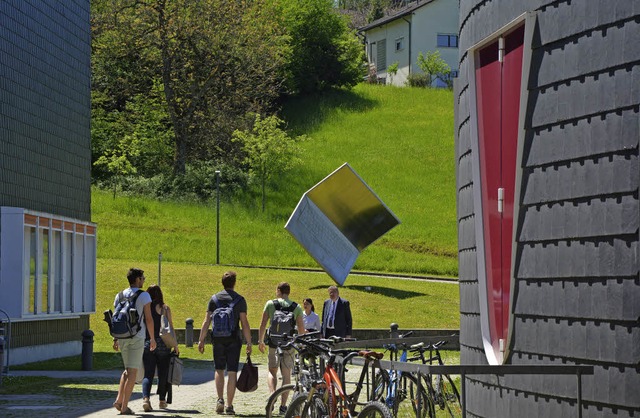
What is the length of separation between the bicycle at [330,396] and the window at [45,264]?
1412 centimetres

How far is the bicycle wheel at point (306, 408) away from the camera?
11.1 metres

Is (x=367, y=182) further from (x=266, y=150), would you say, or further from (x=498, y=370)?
(x=498, y=370)

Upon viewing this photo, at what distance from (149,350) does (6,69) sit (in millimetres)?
10263

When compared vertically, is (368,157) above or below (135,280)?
above

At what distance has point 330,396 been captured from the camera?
1098cm

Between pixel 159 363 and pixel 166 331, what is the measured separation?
1.67 feet

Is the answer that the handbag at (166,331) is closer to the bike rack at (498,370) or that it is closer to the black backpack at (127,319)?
the black backpack at (127,319)

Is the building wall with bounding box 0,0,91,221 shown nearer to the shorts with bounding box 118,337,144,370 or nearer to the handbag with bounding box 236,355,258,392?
the shorts with bounding box 118,337,144,370

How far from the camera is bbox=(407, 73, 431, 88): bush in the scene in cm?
9575

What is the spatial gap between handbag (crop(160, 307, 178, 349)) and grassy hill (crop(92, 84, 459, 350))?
631 inches

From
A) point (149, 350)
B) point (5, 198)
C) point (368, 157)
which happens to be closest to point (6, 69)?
point (5, 198)

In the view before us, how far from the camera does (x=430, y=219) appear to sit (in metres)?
62.9

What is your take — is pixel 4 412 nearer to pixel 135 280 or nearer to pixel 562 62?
pixel 135 280

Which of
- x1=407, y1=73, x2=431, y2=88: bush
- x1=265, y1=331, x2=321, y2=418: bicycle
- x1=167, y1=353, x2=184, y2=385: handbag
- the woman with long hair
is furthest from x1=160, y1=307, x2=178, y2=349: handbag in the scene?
x1=407, y1=73, x2=431, y2=88: bush
